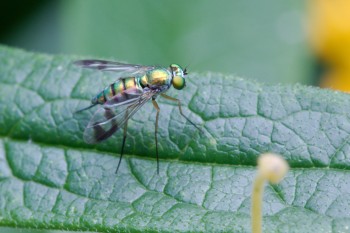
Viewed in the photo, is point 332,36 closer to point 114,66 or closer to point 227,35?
point 227,35

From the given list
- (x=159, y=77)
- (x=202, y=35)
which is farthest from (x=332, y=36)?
(x=159, y=77)

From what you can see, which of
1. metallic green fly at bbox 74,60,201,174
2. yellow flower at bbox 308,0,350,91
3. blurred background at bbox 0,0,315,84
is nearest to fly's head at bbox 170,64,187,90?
metallic green fly at bbox 74,60,201,174

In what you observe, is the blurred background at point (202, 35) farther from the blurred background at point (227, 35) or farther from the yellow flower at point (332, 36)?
the yellow flower at point (332, 36)

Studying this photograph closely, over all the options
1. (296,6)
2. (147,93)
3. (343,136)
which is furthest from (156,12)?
(343,136)

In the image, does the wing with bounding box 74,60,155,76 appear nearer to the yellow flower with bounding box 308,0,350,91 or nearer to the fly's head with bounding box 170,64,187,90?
the fly's head with bounding box 170,64,187,90

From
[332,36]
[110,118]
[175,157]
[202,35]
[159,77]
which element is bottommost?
[175,157]

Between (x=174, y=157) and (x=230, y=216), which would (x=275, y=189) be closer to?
(x=230, y=216)

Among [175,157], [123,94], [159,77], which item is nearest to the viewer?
[175,157]
